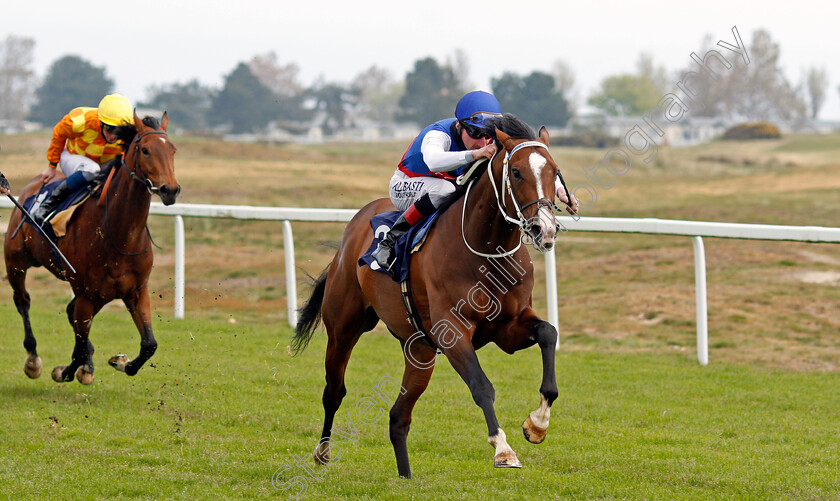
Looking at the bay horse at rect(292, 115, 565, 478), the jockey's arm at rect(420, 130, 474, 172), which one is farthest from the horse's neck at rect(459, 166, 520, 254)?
the jockey's arm at rect(420, 130, 474, 172)

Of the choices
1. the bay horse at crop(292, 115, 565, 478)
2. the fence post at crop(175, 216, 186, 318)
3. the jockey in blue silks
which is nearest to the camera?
the bay horse at crop(292, 115, 565, 478)

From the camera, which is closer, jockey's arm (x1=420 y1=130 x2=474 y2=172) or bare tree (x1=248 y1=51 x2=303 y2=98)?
jockey's arm (x1=420 y1=130 x2=474 y2=172)

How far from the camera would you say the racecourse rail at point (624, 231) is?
7.04 meters

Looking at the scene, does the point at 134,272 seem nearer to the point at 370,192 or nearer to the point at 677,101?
the point at 677,101

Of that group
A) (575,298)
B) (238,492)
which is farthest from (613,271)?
(238,492)

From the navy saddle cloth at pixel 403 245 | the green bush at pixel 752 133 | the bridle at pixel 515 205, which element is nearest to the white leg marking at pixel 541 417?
the bridle at pixel 515 205

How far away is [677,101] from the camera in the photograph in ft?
18.6

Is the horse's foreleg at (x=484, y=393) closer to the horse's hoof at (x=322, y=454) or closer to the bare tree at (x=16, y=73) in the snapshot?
the horse's hoof at (x=322, y=454)

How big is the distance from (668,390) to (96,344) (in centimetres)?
489

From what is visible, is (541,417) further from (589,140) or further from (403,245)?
(589,140)

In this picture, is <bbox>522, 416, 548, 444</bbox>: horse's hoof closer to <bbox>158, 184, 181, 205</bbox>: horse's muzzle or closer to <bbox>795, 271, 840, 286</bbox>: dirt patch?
<bbox>158, 184, 181, 205</bbox>: horse's muzzle

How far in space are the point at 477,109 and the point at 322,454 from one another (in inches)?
78.5

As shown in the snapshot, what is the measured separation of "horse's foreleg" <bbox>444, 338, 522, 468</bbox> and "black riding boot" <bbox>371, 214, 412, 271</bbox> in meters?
0.65

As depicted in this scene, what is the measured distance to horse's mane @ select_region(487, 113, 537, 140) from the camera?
397 cm
